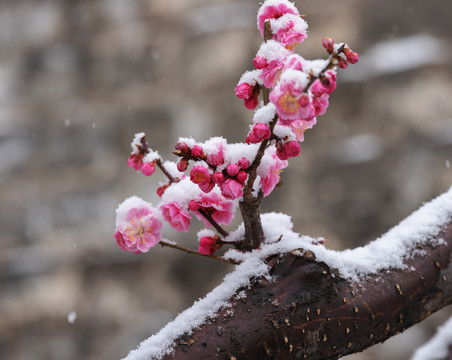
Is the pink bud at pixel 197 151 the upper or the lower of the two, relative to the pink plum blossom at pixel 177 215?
upper

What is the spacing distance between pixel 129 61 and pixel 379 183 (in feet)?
2.64

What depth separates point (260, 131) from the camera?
281 mm

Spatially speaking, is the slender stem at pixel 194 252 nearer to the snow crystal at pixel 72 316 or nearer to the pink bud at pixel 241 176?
the pink bud at pixel 241 176

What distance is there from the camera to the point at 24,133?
1601 millimetres

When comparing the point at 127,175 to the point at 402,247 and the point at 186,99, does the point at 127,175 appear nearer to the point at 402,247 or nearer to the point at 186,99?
the point at 186,99

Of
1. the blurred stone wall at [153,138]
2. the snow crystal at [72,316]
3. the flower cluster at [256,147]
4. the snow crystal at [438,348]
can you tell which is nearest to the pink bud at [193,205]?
the flower cluster at [256,147]

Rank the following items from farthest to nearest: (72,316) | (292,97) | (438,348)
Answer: (72,316), (438,348), (292,97)

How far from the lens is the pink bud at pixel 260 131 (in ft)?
0.92

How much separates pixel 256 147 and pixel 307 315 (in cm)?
10

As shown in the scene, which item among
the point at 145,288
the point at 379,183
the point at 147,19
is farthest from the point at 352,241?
the point at 147,19

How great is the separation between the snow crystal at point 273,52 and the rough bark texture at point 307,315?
118 millimetres

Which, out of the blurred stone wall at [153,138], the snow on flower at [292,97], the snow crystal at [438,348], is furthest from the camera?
the blurred stone wall at [153,138]

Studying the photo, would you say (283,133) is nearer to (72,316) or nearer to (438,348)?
(438,348)

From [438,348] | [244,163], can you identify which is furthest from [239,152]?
[438,348]
